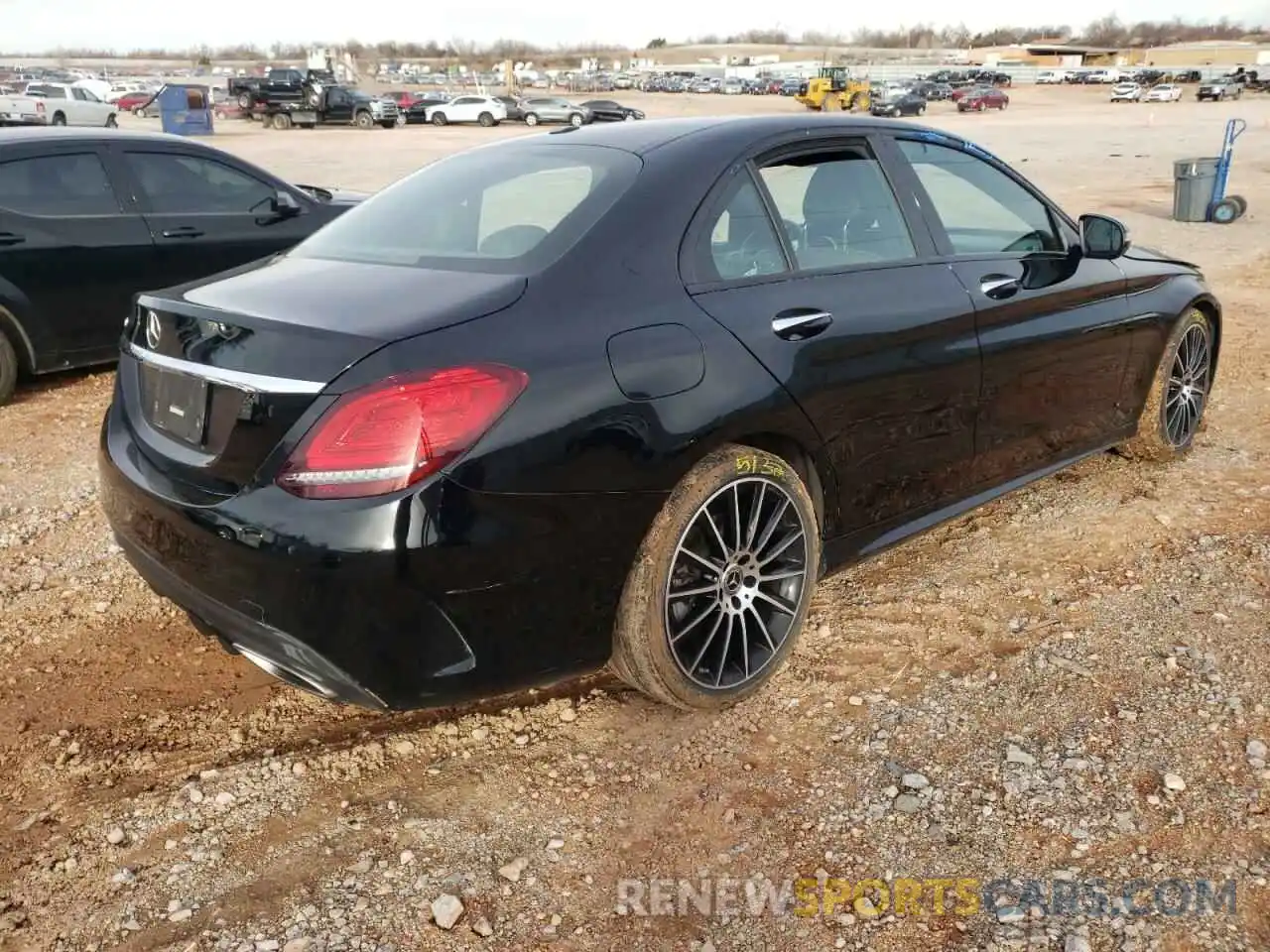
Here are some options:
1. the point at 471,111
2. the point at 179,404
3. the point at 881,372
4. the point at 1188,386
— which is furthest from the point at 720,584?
the point at 471,111

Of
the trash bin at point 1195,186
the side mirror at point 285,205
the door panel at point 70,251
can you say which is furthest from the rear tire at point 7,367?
the trash bin at point 1195,186

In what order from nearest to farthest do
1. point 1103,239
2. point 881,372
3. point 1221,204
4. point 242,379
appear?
point 242,379 → point 881,372 → point 1103,239 → point 1221,204

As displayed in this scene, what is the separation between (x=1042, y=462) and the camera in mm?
4105

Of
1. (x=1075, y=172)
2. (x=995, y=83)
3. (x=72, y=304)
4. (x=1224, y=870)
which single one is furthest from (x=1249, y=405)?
(x=995, y=83)

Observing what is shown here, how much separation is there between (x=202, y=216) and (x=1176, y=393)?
5.76 meters

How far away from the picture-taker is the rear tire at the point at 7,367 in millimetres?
6027

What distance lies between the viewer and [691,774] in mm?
2781

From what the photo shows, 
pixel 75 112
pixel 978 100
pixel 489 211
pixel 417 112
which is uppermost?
pixel 978 100

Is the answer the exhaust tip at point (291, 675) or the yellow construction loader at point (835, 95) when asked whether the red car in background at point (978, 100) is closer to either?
the yellow construction loader at point (835, 95)

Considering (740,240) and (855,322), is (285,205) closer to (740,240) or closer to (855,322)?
(740,240)

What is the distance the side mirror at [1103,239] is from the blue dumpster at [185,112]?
4011 centimetres

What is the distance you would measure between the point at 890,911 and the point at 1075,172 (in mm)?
22781

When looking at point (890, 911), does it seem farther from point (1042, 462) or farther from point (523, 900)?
point (1042, 462)

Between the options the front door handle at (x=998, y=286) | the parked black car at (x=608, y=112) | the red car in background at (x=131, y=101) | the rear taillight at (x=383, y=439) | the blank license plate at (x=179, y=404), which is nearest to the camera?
the rear taillight at (x=383, y=439)
